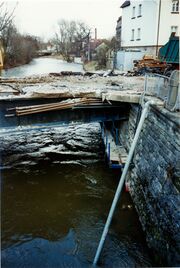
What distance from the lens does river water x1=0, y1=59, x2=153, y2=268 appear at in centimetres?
715

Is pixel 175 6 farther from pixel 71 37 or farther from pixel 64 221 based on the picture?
pixel 71 37

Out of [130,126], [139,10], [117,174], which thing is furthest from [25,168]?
[139,10]

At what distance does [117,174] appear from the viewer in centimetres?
1152

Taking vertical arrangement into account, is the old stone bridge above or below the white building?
below

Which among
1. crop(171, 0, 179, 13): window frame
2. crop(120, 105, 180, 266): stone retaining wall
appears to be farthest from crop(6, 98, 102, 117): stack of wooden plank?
crop(171, 0, 179, 13): window frame

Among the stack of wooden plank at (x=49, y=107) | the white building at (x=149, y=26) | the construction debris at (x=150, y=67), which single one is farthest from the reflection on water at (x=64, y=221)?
the white building at (x=149, y=26)

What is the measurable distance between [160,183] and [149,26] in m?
24.9

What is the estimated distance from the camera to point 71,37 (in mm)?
69938

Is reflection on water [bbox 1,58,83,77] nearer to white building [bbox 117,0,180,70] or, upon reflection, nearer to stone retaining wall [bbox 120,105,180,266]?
white building [bbox 117,0,180,70]

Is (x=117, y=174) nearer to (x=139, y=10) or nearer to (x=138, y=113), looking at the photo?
(x=138, y=113)

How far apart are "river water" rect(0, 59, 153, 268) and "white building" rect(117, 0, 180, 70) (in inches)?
674

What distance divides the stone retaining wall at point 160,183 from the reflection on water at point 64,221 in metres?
0.65

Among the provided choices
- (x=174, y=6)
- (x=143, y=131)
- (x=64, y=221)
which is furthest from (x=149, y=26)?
(x=64, y=221)

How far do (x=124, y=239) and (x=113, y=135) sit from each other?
6.42 m
